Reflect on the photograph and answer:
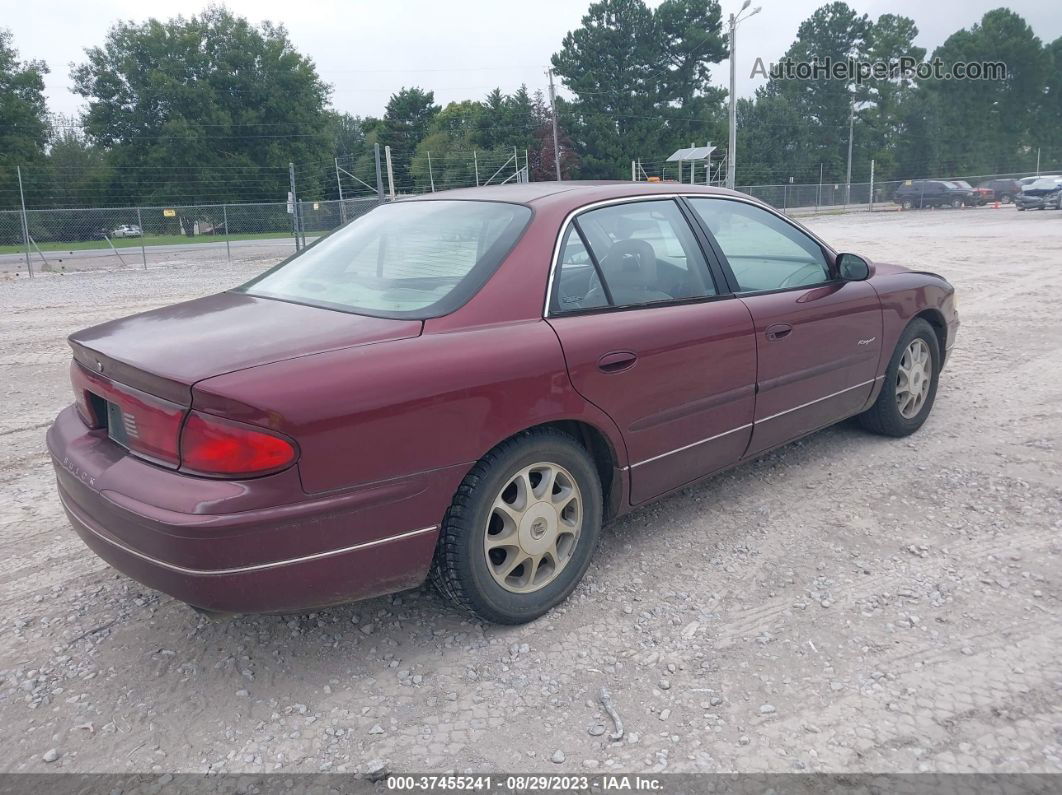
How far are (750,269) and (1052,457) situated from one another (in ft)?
7.12

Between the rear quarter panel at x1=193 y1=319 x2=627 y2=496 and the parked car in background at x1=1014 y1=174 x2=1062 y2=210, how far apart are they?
37796 millimetres

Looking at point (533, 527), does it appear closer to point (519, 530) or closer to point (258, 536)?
point (519, 530)

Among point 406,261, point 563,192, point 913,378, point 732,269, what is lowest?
point 913,378

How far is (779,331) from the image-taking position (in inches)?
150

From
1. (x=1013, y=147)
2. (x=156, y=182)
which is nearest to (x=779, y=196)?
(x=156, y=182)

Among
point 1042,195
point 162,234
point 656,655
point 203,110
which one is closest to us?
point 656,655

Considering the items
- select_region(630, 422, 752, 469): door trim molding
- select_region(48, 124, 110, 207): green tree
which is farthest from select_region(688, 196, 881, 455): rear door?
select_region(48, 124, 110, 207): green tree

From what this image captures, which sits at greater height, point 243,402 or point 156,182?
point 156,182

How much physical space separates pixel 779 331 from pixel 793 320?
0.43ft

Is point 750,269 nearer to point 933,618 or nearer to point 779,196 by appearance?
point 933,618

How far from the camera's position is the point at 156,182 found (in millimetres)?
45406

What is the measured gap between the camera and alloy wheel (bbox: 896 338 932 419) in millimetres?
4781

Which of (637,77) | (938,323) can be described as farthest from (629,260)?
(637,77)

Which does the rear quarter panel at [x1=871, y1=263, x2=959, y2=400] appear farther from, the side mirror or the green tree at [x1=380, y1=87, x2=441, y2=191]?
the green tree at [x1=380, y1=87, x2=441, y2=191]
